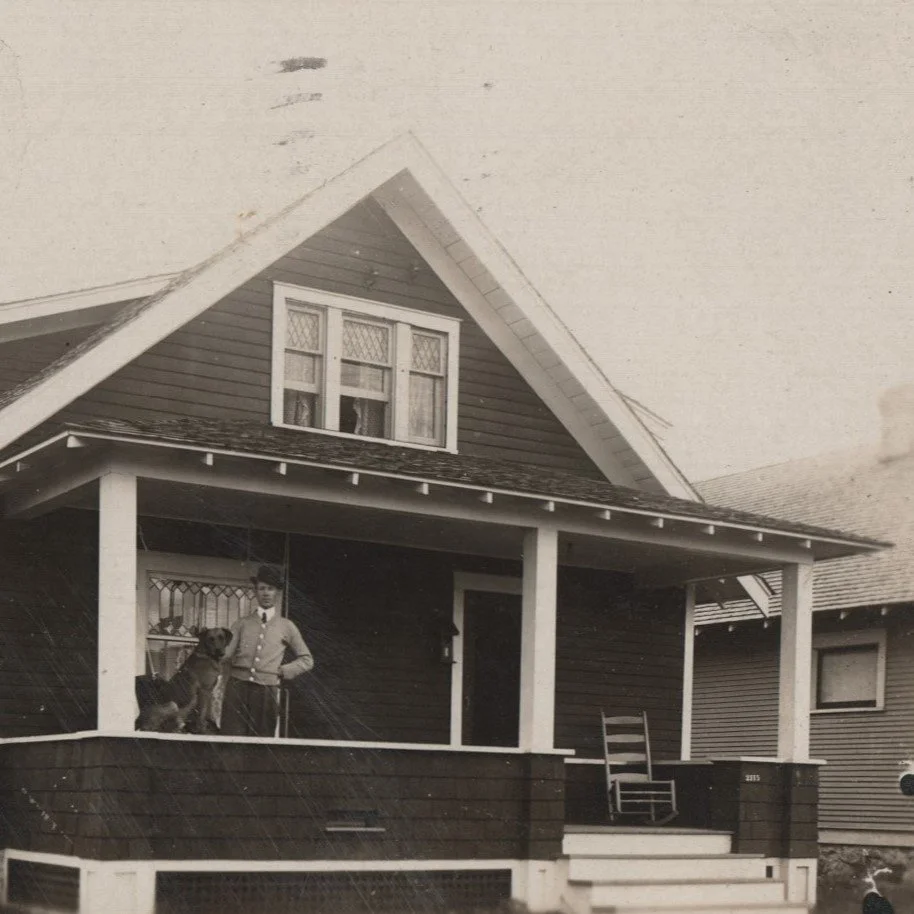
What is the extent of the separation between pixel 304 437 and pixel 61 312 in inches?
99.2

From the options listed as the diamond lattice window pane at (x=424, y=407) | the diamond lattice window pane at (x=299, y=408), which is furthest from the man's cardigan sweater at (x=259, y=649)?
the diamond lattice window pane at (x=424, y=407)

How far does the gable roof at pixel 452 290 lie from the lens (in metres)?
13.8

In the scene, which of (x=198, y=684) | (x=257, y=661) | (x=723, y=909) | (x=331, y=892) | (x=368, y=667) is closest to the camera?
(x=331, y=892)

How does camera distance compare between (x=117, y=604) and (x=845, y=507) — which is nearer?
(x=117, y=604)

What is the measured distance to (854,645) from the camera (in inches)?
867

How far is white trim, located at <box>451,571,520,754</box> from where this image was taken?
15.5 metres

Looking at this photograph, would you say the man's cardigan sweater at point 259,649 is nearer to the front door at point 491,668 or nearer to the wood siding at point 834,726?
the front door at point 491,668

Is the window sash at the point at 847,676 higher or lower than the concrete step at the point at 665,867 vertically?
higher

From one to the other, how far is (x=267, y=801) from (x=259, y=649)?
1.45m

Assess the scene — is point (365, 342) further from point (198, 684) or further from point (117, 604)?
point (117, 604)

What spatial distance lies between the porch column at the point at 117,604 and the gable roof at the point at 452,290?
6.53ft

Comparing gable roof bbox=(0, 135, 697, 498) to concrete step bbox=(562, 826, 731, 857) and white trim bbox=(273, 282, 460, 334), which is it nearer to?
white trim bbox=(273, 282, 460, 334)

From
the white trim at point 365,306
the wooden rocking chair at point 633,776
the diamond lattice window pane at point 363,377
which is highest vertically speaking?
the white trim at point 365,306

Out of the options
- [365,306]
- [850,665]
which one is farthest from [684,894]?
[850,665]
